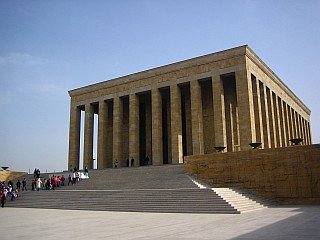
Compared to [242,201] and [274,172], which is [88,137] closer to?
[274,172]

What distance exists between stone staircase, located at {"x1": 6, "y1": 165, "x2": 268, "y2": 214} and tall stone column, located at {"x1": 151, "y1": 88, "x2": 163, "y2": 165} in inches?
197

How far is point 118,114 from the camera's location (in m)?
31.6

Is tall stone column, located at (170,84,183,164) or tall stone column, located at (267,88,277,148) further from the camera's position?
tall stone column, located at (267,88,277,148)

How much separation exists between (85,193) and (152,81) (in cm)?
1464

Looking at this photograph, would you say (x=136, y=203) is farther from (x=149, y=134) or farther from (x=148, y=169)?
(x=149, y=134)

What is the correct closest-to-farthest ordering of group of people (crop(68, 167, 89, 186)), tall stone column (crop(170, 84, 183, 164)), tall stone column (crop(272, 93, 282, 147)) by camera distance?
group of people (crop(68, 167, 89, 186)), tall stone column (crop(170, 84, 183, 164)), tall stone column (crop(272, 93, 282, 147))

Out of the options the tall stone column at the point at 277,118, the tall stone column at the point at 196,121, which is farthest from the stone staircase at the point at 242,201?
the tall stone column at the point at 277,118

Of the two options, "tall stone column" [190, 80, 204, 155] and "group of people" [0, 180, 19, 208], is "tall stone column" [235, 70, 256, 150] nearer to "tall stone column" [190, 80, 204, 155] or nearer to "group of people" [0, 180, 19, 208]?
"tall stone column" [190, 80, 204, 155]

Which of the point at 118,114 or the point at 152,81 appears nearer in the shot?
the point at 152,81

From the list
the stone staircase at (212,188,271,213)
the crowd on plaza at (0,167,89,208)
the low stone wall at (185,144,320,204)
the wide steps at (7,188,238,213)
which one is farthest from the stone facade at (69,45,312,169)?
the wide steps at (7,188,238,213)

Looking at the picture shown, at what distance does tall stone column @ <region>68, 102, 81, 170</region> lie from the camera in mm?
33875

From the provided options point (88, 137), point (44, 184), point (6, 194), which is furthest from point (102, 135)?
point (6, 194)

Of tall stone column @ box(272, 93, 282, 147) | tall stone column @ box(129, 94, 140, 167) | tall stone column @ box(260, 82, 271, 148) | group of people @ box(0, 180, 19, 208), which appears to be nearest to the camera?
group of people @ box(0, 180, 19, 208)

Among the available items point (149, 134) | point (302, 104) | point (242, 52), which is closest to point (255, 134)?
point (242, 52)
